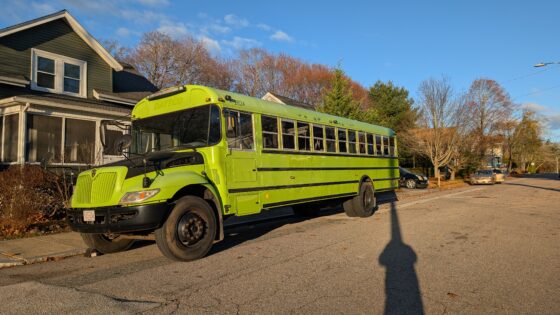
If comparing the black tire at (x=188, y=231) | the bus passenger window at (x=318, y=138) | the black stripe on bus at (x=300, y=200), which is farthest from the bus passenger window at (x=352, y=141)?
the black tire at (x=188, y=231)

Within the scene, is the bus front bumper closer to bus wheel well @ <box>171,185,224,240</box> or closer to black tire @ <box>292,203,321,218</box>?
bus wheel well @ <box>171,185,224,240</box>

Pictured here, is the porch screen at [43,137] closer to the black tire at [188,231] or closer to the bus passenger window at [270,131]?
the bus passenger window at [270,131]

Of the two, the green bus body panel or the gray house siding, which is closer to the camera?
the green bus body panel

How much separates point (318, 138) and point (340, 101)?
15429 millimetres

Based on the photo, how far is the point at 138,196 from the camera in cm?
566

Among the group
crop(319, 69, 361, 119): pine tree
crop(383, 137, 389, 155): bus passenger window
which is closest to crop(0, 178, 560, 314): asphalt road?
crop(383, 137, 389, 155): bus passenger window

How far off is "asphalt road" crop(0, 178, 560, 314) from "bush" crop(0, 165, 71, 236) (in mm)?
2970

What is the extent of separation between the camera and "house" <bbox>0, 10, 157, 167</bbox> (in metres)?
13.4

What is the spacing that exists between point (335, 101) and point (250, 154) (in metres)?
17.9

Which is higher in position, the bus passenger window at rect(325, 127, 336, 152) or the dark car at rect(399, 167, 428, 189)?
the bus passenger window at rect(325, 127, 336, 152)

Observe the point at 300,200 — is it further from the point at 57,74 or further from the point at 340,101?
the point at 340,101

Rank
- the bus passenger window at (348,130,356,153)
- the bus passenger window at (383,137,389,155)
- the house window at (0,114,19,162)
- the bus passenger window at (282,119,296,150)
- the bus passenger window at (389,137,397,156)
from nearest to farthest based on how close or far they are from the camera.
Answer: the bus passenger window at (282,119,296,150) → the bus passenger window at (348,130,356,153) → the bus passenger window at (383,137,389,155) → the house window at (0,114,19,162) → the bus passenger window at (389,137,397,156)

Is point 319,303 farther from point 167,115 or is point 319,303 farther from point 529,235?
point 529,235

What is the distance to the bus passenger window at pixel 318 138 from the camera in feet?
31.2
